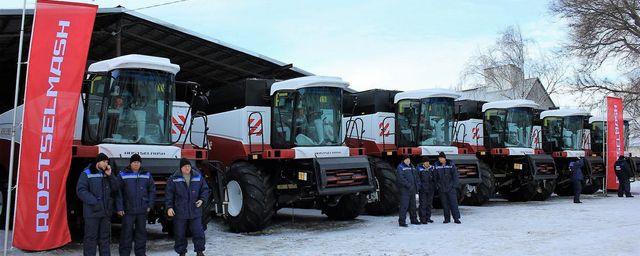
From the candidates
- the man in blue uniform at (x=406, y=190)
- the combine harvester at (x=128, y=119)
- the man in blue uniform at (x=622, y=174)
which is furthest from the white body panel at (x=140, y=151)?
the man in blue uniform at (x=622, y=174)

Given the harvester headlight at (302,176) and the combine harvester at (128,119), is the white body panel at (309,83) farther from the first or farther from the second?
the combine harvester at (128,119)

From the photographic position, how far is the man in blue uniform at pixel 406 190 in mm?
11516

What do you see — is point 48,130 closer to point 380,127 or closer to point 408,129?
point 380,127

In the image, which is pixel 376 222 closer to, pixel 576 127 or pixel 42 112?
pixel 42 112

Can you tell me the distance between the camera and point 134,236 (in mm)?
7871

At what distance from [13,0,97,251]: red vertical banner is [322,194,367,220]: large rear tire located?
622 cm

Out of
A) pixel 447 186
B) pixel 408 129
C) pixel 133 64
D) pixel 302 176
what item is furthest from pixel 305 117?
pixel 408 129

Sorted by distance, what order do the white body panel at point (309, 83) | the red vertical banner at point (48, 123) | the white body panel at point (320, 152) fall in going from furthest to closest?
the white body panel at point (309, 83) → the white body panel at point (320, 152) → the red vertical banner at point (48, 123)

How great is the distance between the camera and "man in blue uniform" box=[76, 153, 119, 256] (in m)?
7.34

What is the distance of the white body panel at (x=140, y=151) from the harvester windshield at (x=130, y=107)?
178mm

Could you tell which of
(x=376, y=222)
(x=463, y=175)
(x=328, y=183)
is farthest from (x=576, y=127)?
(x=328, y=183)

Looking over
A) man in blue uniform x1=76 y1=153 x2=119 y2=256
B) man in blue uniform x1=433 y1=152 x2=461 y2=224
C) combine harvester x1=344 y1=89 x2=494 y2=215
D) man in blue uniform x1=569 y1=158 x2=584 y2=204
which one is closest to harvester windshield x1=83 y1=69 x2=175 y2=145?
man in blue uniform x1=76 y1=153 x2=119 y2=256

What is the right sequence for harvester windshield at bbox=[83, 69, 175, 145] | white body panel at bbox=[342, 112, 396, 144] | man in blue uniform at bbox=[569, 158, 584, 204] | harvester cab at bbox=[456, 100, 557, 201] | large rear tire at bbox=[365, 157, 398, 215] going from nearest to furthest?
harvester windshield at bbox=[83, 69, 175, 145] → large rear tire at bbox=[365, 157, 398, 215] → white body panel at bbox=[342, 112, 396, 144] → harvester cab at bbox=[456, 100, 557, 201] → man in blue uniform at bbox=[569, 158, 584, 204]

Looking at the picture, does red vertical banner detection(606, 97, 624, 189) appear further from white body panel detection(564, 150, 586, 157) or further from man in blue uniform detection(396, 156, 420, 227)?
man in blue uniform detection(396, 156, 420, 227)
